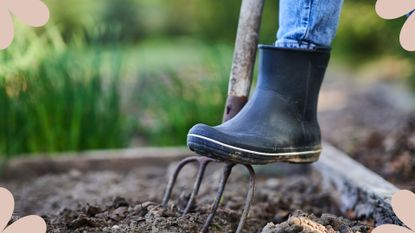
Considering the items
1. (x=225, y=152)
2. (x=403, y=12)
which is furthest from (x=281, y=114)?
(x=403, y=12)

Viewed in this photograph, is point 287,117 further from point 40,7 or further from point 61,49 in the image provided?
point 61,49

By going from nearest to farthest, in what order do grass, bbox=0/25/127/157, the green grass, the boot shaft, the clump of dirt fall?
the clump of dirt < the boot shaft < grass, bbox=0/25/127/157 < the green grass

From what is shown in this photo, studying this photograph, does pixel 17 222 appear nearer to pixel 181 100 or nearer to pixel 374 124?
pixel 181 100

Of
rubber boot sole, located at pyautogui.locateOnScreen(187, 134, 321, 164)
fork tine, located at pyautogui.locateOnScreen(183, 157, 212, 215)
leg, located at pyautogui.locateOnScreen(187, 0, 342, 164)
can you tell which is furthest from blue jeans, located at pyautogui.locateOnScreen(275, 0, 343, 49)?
fork tine, located at pyautogui.locateOnScreen(183, 157, 212, 215)

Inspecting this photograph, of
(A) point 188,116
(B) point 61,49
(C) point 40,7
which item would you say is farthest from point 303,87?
(B) point 61,49

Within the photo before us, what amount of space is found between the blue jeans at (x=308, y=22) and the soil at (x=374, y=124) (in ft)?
2.73

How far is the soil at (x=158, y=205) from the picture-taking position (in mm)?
1742

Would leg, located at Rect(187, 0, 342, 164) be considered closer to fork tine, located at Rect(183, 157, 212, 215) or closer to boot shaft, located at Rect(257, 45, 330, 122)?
boot shaft, located at Rect(257, 45, 330, 122)

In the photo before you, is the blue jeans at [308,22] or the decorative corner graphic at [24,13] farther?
the decorative corner graphic at [24,13]

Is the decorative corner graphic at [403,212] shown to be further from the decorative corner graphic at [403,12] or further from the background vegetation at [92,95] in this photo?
the background vegetation at [92,95]

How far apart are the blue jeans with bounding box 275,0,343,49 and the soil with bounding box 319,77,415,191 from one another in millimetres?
833

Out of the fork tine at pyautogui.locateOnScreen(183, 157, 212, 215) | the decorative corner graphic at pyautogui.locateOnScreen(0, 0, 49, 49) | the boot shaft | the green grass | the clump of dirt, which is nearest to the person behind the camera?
the clump of dirt

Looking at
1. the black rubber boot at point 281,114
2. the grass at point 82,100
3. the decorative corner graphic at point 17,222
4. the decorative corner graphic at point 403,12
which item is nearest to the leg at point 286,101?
the black rubber boot at point 281,114

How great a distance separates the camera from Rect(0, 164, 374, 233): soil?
68.6 inches
